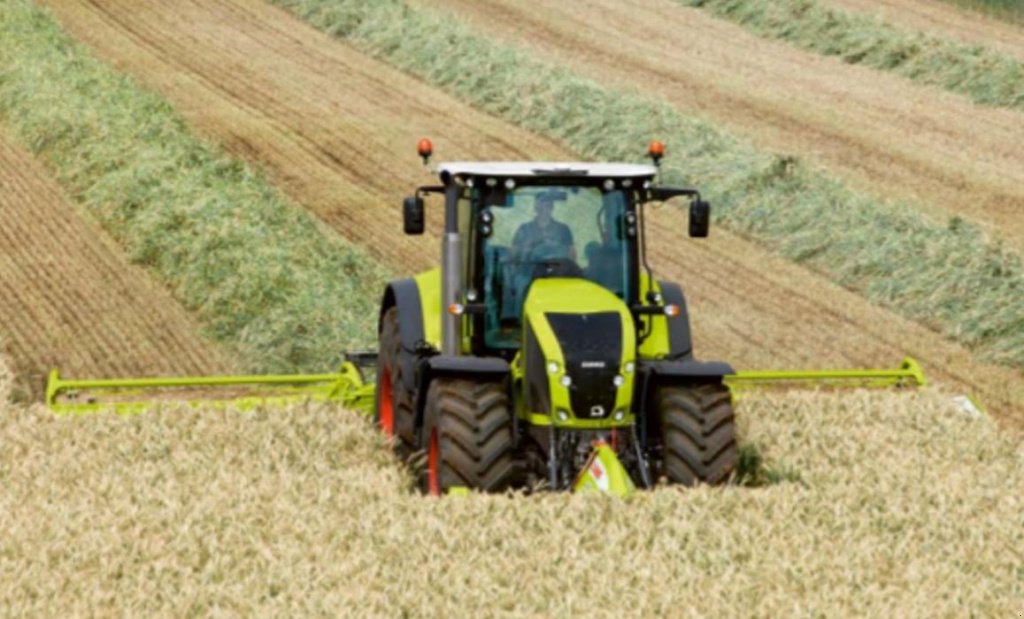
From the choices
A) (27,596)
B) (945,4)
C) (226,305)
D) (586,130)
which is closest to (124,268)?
(226,305)

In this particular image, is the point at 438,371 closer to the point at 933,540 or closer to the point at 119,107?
the point at 933,540

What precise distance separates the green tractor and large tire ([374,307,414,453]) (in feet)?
0.09

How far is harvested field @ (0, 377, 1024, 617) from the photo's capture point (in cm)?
892

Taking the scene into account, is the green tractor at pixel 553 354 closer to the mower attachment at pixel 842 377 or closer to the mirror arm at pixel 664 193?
the mirror arm at pixel 664 193

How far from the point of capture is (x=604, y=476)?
10.5m

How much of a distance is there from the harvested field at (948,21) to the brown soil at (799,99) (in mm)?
1595

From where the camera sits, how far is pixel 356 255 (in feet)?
60.8

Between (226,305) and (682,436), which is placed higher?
(682,436)

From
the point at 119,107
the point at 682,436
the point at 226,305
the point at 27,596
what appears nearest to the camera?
the point at 27,596

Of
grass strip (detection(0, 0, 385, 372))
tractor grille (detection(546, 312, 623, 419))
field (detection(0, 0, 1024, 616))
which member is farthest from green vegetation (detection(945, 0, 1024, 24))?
tractor grille (detection(546, 312, 623, 419))

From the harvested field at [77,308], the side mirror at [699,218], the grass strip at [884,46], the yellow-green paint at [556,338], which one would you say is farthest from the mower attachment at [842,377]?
the grass strip at [884,46]

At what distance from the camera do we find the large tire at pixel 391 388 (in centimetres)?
1230

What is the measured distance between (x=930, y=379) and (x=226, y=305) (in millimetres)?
5832

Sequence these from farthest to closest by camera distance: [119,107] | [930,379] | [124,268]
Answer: [119,107] < [124,268] < [930,379]
